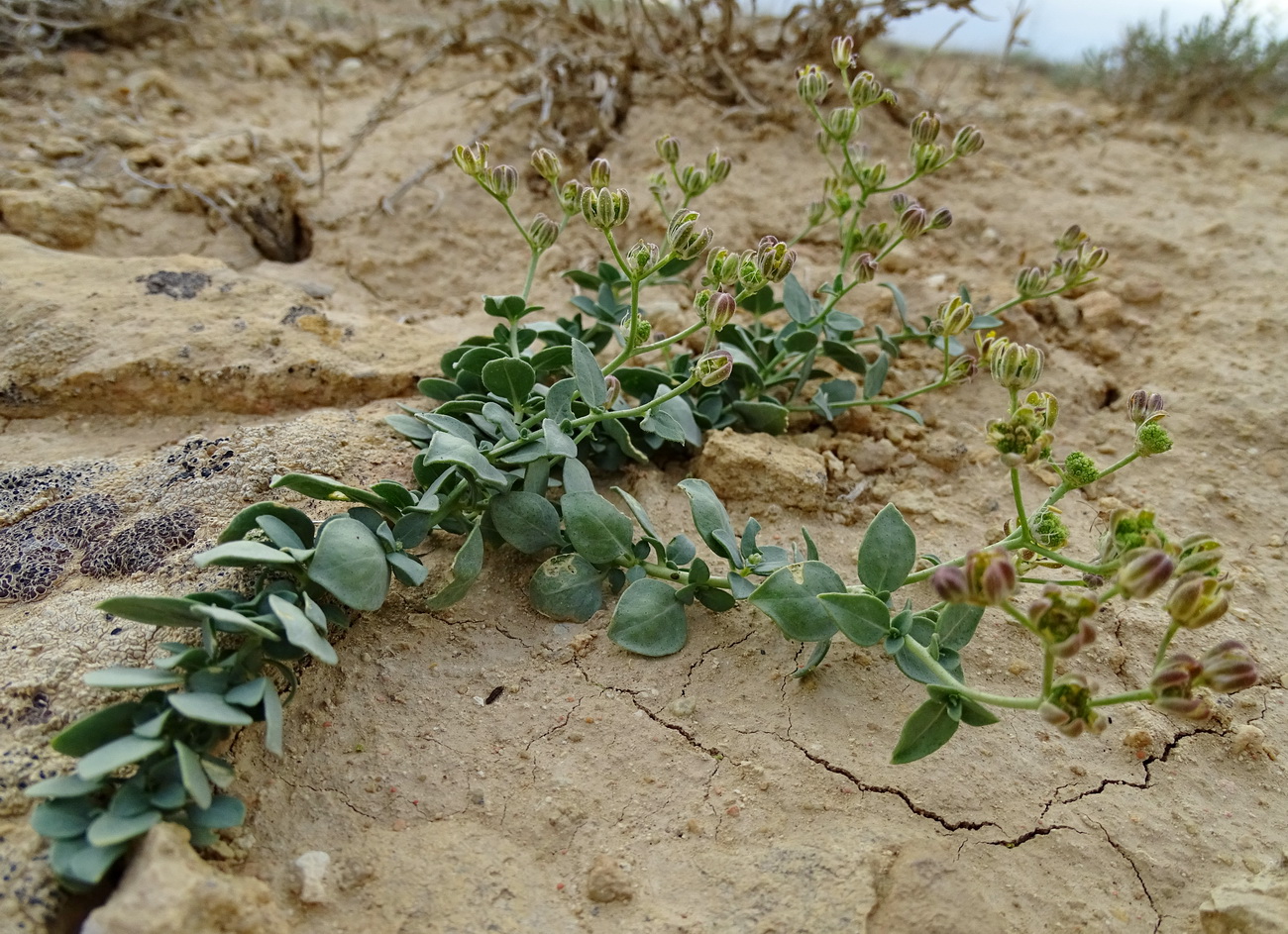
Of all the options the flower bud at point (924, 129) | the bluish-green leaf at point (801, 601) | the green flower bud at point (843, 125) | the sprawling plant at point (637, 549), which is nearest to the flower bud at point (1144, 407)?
the sprawling plant at point (637, 549)

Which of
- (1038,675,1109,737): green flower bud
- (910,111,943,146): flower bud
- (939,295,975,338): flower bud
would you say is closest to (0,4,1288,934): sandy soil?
(1038,675,1109,737): green flower bud

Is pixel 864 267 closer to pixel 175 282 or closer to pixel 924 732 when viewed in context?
pixel 924 732

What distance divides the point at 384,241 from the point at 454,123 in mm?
906

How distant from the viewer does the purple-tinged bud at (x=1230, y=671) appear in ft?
4.56

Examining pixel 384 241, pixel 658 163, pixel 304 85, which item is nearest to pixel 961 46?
pixel 658 163

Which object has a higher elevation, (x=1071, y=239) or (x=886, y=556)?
(x=1071, y=239)

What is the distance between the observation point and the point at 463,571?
1786 mm

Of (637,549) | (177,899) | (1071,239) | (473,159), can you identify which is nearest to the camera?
(177,899)

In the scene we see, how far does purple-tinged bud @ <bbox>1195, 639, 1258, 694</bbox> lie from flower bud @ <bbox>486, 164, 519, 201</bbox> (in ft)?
6.08

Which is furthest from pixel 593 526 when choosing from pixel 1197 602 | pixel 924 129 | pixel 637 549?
pixel 924 129

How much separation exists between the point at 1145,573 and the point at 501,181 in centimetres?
176

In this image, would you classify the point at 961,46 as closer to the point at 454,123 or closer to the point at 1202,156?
the point at 1202,156

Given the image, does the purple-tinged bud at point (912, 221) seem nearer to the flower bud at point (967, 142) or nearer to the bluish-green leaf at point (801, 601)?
the flower bud at point (967, 142)

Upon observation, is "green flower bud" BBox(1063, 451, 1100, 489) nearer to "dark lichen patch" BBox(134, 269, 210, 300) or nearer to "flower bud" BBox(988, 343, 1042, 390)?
"flower bud" BBox(988, 343, 1042, 390)
